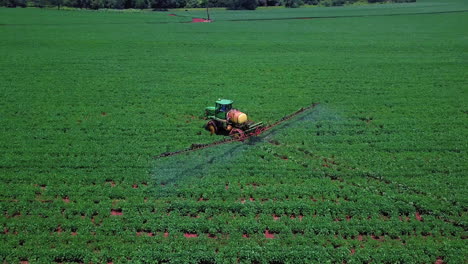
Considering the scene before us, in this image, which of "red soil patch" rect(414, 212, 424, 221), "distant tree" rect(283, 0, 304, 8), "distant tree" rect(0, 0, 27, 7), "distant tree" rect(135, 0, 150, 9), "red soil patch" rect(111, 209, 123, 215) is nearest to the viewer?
"red soil patch" rect(414, 212, 424, 221)

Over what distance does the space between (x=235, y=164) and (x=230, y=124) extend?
9.79 ft

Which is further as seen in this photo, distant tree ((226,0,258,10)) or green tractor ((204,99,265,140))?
distant tree ((226,0,258,10))

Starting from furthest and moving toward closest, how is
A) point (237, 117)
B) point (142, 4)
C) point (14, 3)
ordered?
point (142, 4) → point (14, 3) → point (237, 117)

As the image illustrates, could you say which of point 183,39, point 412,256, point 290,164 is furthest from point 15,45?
point 412,256

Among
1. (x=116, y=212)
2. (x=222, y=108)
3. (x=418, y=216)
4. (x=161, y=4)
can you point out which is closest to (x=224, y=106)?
(x=222, y=108)

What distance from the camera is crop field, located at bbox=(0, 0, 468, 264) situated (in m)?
11.5

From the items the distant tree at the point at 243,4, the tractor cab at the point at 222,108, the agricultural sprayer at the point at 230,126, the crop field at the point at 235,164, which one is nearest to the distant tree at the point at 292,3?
the distant tree at the point at 243,4

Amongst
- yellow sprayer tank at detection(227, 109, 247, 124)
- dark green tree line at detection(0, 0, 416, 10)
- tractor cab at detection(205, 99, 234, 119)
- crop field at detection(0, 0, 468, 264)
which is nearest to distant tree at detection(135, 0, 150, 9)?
dark green tree line at detection(0, 0, 416, 10)

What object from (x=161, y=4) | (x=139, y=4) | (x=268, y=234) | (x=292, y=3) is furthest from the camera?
(x=292, y=3)

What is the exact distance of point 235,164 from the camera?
15945 mm

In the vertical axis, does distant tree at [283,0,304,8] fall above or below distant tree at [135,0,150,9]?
above

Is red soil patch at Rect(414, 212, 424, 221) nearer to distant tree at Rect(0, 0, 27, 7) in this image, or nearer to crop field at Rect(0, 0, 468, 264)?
crop field at Rect(0, 0, 468, 264)

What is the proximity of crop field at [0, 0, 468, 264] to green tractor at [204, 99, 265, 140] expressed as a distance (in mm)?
535

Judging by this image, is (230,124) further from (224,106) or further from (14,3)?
(14,3)
